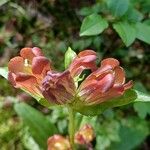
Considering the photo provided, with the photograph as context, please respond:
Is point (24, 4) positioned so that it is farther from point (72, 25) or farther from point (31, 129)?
point (31, 129)

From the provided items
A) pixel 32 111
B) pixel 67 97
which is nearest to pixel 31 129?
pixel 32 111

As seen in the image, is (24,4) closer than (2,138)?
No

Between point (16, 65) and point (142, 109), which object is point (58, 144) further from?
point (142, 109)

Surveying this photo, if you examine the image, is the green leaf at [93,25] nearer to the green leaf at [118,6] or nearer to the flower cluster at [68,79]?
the green leaf at [118,6]

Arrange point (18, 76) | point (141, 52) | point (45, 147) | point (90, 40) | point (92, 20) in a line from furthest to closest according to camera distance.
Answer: point (141, 52)
point (90, 40)
point (45, 147)
point (92, 20)
point (18, 76)

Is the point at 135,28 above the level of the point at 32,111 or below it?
above

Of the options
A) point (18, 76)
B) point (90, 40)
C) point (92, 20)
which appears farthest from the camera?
point (90, 40)

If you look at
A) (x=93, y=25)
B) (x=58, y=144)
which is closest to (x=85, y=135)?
(x=58, y=144)
